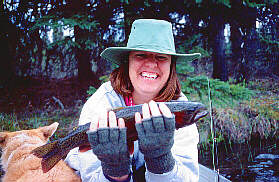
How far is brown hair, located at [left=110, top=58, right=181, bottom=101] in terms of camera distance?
2.82 m

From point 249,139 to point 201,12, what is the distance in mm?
4825

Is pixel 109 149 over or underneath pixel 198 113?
underneath

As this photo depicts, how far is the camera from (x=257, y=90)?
8.98 metres

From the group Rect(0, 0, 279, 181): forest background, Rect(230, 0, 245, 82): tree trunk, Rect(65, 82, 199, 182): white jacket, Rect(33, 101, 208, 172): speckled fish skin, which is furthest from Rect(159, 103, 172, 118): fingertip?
Rect(230, 0, 245, 82): tree trunk

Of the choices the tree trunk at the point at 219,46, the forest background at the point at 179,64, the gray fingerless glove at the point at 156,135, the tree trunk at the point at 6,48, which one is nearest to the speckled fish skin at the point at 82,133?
the gray fingerless glove at the point at 156,135

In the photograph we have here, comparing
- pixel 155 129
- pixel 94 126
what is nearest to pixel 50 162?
pixel 94 126

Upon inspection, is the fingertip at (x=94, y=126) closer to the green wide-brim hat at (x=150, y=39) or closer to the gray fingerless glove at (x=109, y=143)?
the gray fingerless glove at (x=109, y=143)

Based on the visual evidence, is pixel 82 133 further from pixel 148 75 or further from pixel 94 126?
pixel 148 75

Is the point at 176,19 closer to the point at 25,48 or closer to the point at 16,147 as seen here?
the point at 25,48

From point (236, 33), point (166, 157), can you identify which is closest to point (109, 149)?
point (166, 157)

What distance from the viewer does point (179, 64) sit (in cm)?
632

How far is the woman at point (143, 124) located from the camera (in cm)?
178

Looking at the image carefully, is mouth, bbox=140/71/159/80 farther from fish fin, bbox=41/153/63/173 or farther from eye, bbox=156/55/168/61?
fish fin, bbox=41/153/63/173

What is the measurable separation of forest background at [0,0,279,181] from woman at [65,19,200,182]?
7.82 ft
